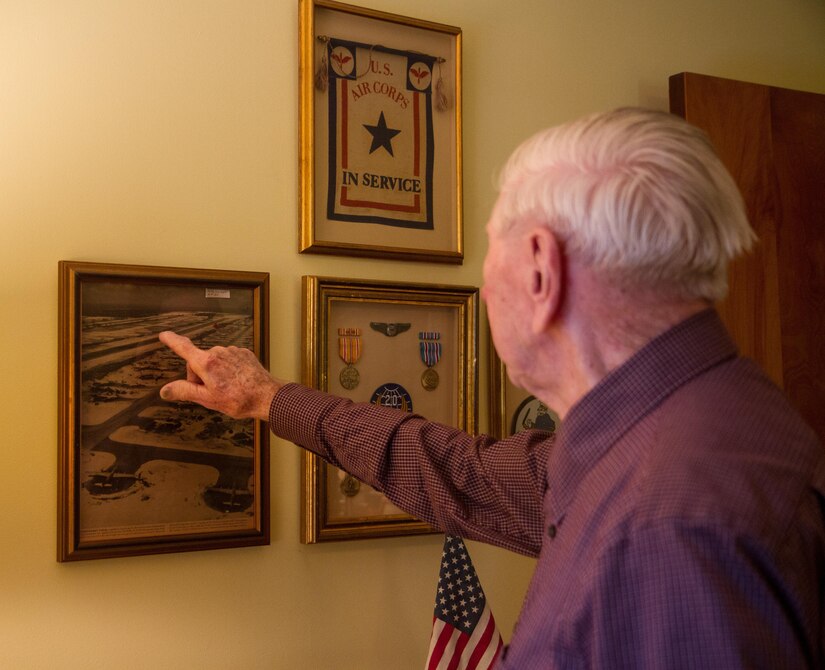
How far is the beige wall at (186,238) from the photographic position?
183 cm

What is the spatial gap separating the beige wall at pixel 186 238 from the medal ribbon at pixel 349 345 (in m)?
0.10

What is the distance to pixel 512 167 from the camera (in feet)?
4.13

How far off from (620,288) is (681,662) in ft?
1.42

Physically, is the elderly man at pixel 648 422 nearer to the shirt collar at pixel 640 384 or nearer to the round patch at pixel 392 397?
the shirt collar at pixel 640 384

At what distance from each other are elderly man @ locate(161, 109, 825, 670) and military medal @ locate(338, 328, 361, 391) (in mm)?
887

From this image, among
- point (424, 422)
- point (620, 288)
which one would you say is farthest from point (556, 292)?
point (424, 422)

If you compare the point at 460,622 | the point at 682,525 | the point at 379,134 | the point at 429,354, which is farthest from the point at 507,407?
the point at 682,525

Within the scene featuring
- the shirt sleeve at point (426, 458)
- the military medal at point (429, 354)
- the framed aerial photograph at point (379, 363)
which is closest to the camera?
the shirt sleeve at point (426, 458)

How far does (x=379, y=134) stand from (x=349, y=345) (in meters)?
0.50

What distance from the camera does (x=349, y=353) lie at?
7.00 feet

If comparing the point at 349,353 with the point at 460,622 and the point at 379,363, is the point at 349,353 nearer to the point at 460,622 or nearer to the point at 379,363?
the point at 379,363

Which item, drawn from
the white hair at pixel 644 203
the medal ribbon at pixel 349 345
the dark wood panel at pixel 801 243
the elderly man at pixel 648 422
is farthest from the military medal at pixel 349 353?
the dark wood panel at pixel 801 243

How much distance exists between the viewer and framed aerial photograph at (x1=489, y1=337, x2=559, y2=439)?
7.52ft

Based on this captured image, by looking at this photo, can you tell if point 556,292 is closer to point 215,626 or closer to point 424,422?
point 424,422
